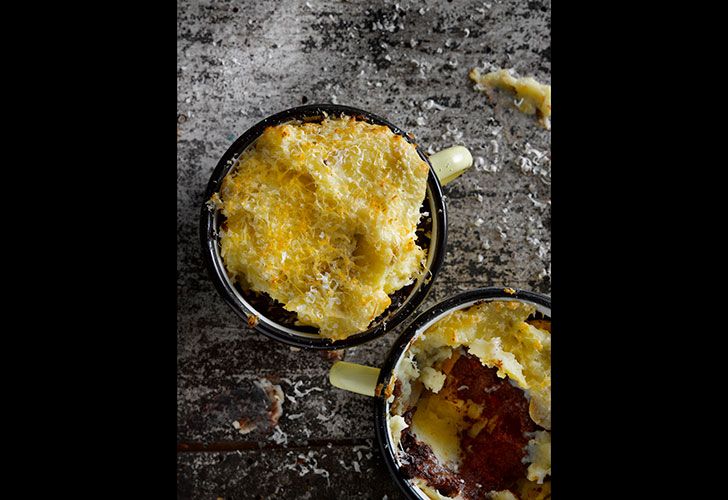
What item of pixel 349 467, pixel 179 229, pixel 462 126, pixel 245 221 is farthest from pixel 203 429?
pixel 462 126

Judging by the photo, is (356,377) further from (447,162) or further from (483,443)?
(447,162)

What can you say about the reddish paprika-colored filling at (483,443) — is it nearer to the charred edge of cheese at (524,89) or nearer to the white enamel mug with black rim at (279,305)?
the white enamel mug with black rim at (279,305)

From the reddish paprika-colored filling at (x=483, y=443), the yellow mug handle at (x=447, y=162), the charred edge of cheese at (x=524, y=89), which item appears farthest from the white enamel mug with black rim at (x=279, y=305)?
the charred edge of cheese at (x=524, y=89)

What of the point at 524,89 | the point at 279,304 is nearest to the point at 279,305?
the point at 279,304

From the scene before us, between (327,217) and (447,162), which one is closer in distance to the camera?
(327,217)

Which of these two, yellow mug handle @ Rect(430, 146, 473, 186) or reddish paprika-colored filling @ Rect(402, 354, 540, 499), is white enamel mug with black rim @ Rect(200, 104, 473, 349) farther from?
reddish paprika-colored filling @ Rect(402, 354, 540, 499)

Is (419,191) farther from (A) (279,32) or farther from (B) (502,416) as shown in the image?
(A) (279,32)

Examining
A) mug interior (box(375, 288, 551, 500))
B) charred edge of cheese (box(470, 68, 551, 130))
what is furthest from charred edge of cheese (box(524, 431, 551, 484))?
charred edge of cheese (box(470, 68, 551, 130))
